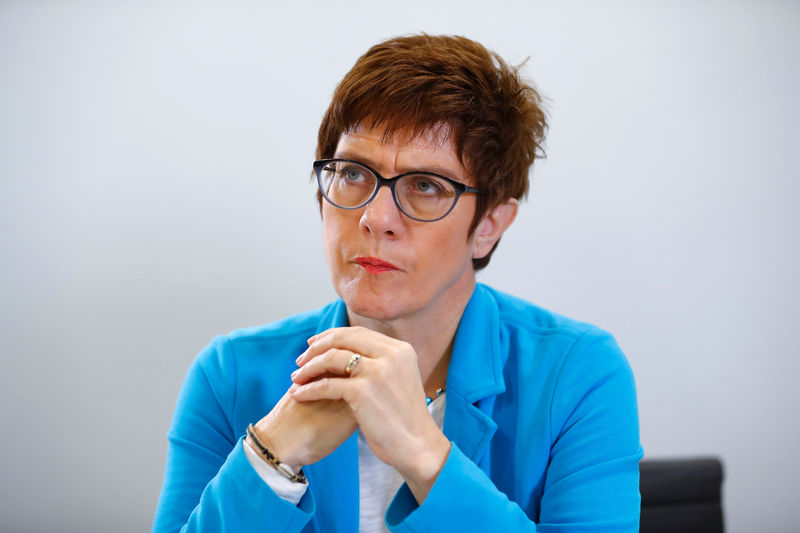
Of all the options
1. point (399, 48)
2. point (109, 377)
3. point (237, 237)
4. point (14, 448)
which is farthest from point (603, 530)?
point (14, 448)

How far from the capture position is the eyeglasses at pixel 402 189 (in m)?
1.17

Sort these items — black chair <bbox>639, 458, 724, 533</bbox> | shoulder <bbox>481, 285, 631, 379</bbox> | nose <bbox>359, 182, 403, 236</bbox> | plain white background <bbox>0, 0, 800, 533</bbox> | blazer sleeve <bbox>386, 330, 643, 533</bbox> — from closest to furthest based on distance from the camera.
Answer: blazer sleeve <bbox>386, 330, 643, 533</bbox>, nose <bbox>359, 182, 403, 236</bbox>, shoulder <bbox>481, 285, 631, 379</bbox>, black chair <bbox>639, 458, 724, 533</bbox>, plain white background <bbox>0, 0, 800, 533</bbox>

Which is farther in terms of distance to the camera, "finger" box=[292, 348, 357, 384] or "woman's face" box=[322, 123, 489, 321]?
"woman's face" box=[322, 123, 489, 321]

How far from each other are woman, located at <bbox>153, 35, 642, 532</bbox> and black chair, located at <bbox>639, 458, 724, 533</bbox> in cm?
59

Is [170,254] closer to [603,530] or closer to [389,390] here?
[389,390]

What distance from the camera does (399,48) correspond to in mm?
1259

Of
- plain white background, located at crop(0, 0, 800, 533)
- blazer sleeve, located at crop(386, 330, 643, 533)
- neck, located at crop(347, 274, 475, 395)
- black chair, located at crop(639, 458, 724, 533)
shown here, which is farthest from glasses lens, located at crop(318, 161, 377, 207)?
black chair, located at crop(639, 458, 724, 533)

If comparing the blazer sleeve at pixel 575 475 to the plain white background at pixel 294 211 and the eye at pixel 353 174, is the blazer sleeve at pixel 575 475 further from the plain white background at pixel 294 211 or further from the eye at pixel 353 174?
the plain white background at pixel 294 211

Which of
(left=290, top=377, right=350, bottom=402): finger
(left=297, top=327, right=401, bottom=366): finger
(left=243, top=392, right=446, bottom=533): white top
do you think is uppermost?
(left=297, top=327, right=401, bottom=366): finger

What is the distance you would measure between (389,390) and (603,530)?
438mm

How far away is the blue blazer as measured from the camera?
1.04 meters

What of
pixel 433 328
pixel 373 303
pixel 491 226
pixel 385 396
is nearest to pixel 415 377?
pixel 385 396

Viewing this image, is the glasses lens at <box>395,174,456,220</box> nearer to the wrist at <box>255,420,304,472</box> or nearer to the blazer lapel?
the blazer lapel

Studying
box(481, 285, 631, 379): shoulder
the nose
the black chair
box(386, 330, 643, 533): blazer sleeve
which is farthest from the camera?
the black chair
